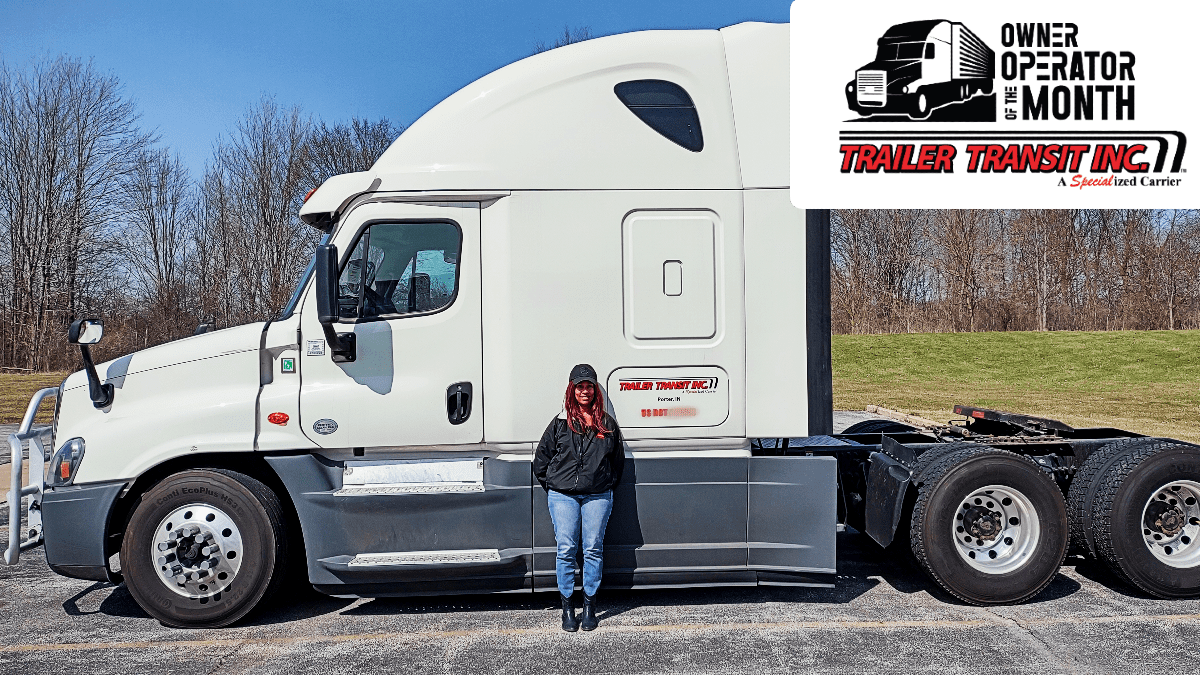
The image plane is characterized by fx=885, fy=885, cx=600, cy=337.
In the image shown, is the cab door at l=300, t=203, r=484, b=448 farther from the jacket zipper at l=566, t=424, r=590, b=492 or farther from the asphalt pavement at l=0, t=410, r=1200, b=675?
the asphalt pavement at l=0, t=410, r=1200, b=675

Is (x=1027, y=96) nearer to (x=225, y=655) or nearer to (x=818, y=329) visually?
(x=818, y=329)

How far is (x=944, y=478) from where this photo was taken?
577 cm

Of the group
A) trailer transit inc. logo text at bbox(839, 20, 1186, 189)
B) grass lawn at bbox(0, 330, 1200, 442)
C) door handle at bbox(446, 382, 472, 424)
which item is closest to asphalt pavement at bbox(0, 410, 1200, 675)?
door handle at bbox(446, 382, 472, 424)

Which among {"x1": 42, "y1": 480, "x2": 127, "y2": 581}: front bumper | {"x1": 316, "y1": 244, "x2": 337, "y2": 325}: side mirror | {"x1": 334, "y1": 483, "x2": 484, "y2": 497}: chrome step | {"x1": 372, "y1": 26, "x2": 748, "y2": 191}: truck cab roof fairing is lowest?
{"x1": 42, "y1": 480, "x2": 127, "y2": 581}: front bumper

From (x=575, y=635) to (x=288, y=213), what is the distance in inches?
1291

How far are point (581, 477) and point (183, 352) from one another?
269cm

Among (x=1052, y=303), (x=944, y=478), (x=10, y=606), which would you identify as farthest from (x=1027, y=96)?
(x=1052, y=303)

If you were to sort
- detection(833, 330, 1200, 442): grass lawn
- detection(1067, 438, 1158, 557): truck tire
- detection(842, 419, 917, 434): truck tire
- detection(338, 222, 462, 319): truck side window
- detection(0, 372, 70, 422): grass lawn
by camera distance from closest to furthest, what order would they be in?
detection(338, 222, 462, 319): truck side window → detection(1067, 438, 1158, 557): truck tire → detection(842, 419, 917, 434): truck tire → detection(0, 372, 70, 422): grass lawn → detection(833, 330, 1200, 442): grass lawn

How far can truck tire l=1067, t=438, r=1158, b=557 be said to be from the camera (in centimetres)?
595

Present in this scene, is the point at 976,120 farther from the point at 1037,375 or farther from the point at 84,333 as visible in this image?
the point at 1037,375

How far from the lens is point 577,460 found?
5328 mm

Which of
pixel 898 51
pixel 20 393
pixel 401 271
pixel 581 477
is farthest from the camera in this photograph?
pixel 20 393

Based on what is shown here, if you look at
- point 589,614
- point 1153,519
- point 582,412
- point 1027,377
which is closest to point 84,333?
point 582,412

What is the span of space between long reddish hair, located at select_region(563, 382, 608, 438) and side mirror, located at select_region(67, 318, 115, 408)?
2928 mm
